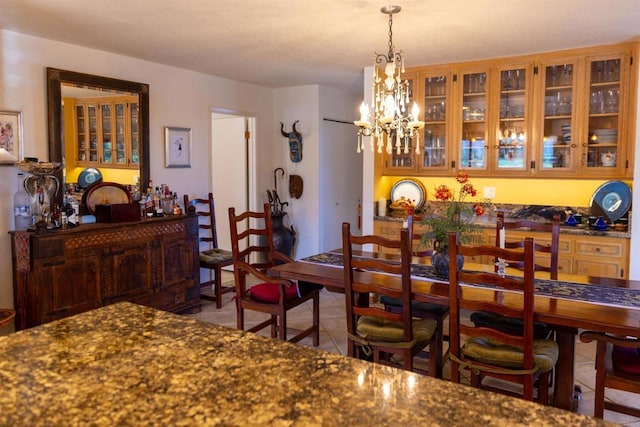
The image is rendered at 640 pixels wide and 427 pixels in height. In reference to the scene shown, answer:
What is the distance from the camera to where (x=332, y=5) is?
3072mm

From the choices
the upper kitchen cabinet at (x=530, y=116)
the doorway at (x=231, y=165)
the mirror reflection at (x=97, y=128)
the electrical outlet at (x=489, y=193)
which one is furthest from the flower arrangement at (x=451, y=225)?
the doorway at (x=231, y=165)

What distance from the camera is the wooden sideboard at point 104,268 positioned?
351cm

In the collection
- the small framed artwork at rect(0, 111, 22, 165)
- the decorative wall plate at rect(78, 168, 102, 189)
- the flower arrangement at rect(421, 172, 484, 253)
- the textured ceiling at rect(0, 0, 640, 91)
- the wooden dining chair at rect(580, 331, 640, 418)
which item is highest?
the textured ceiling at rect(0, 0, 640, 91)

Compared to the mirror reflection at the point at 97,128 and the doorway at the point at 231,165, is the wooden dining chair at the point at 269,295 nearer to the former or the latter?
the mirror reflection at the point at 97,128

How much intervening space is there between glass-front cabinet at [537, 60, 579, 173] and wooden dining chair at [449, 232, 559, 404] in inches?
94.1

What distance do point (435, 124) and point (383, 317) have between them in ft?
9.45

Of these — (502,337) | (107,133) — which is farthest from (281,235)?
(502,337)

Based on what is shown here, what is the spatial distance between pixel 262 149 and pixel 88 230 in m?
2.77

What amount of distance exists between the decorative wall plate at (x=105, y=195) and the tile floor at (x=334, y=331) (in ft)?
4.20

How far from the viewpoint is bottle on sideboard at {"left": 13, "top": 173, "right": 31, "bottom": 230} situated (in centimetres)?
374

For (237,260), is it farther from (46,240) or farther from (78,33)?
(78,33)

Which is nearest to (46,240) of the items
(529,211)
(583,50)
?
(529,211)

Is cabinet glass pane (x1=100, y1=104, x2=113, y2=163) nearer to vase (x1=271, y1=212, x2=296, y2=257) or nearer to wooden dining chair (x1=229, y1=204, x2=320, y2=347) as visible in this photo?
wooden dining chair (x1=229, y1=204, x2=320, y2=347)

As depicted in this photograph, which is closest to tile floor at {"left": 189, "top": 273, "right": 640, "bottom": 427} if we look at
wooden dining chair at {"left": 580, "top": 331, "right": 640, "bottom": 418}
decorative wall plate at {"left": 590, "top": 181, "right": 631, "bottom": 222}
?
wooden dining chair at {"left": 580, "top": 331, "right": 640, "bottom": 418}
